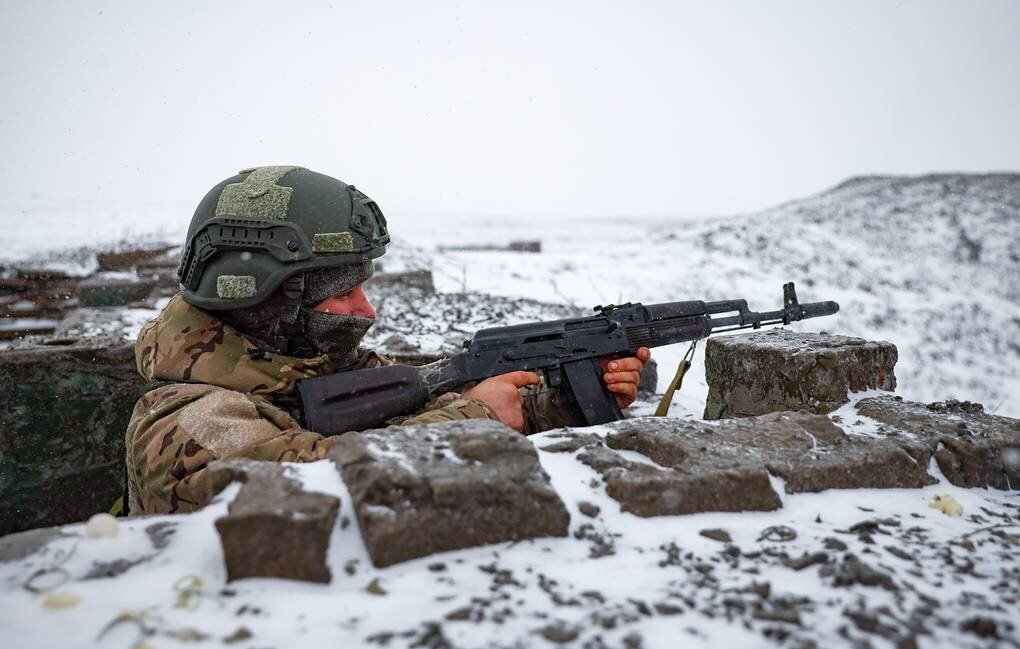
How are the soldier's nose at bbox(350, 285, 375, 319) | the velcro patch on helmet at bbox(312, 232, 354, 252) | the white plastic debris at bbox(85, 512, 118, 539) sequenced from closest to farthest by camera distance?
the white plastic debris at bbox(85, 512, 118, 539) → the velcro patch on helmet at bbox(312, 232, 354, 252) → the soldier's nose at bbox(350, 285, 375, 319)

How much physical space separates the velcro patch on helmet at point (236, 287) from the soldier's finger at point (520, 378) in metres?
1.16

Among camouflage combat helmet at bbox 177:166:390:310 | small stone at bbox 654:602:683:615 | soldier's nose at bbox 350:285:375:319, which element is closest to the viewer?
small stone at bbox 654:602:683:615

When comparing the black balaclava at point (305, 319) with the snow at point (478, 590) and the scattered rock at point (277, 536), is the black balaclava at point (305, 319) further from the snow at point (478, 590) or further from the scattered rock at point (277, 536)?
the scattered rock at point (277, 536)

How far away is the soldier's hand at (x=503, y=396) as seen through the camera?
2916 mm

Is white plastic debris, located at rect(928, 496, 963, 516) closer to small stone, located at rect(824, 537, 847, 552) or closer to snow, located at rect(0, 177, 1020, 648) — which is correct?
snow, located at rect(0, 177, 1020, 648)

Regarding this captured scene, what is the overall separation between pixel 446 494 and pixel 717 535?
2.46 ft

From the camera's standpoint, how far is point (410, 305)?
6.46 m

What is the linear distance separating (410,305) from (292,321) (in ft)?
12.2

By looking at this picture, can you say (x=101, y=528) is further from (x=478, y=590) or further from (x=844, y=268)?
(x=844, y=268)

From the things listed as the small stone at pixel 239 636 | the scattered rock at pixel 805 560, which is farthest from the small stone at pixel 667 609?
the small stone at pixel 239 636

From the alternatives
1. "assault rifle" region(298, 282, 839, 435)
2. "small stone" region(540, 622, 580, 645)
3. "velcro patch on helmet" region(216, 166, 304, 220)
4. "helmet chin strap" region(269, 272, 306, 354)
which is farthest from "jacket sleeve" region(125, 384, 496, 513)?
"small stone" region(540, 622, 580, 645)

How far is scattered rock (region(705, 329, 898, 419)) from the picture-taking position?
2.97 m

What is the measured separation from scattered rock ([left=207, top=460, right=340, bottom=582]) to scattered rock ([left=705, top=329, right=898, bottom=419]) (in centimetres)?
234

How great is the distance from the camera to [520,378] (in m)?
3.04
